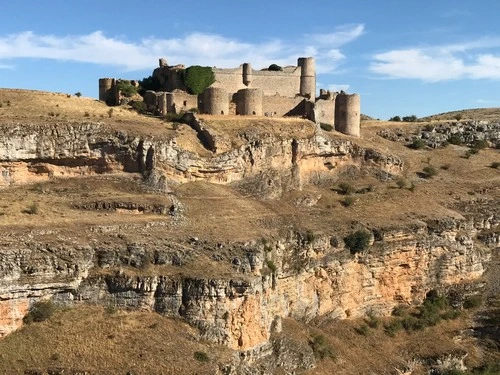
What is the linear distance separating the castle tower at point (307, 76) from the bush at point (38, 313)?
107 feet

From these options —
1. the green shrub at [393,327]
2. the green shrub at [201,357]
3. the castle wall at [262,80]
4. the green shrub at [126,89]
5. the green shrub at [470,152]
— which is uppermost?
the castle wall at [262,80]

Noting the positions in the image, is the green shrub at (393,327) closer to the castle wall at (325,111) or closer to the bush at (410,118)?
the castle wall at (325,111)

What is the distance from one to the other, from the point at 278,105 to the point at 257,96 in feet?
9.89

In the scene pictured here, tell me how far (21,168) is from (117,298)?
1197 centimetres

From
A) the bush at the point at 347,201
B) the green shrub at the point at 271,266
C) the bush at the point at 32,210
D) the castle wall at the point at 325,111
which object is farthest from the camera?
the castle wall at the point at 325,111

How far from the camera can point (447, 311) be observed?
139 feet

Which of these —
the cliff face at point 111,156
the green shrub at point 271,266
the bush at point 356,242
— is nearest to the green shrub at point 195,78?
the cliff face at point 111,156

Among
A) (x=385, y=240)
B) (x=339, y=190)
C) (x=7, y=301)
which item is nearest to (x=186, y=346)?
(x=7, y=301)

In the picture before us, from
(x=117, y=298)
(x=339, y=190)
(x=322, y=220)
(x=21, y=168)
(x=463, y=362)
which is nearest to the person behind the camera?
(x=117, y=298)

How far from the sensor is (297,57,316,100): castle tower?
52.9 metres

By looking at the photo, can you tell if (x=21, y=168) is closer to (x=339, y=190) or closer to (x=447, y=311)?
(x=339, y=190)

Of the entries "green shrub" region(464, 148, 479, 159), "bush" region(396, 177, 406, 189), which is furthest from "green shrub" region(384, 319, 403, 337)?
"green shrub" region(464, 148, 479, 159)

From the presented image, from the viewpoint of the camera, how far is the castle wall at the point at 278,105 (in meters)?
48.0

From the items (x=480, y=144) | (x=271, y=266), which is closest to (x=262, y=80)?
(x=271, y=266)
